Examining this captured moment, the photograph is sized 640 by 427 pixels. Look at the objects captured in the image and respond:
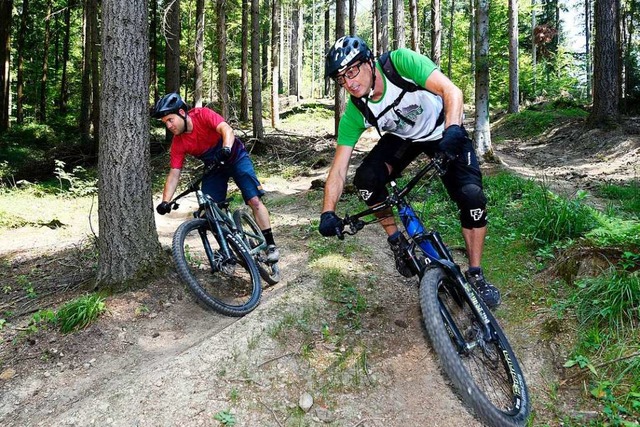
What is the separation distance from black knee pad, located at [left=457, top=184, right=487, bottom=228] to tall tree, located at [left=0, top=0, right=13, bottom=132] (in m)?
25.2

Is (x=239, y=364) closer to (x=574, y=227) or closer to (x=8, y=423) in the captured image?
(x=8, y=423)

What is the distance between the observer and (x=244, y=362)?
11.9 feet

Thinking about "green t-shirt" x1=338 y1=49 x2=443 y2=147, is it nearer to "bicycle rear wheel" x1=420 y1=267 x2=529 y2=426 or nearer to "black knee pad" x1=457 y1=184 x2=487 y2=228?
"black knee pad" x1=457 y1=184 x2=487 y2=228

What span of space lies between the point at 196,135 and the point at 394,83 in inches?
109

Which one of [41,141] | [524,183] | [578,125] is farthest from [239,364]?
[41,141]

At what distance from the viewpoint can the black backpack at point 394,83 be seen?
3635 millimetres

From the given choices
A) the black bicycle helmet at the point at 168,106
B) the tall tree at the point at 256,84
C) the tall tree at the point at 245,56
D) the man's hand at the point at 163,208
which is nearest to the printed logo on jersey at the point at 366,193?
the man's hand at the point at 163,208

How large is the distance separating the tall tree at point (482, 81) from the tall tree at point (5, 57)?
22023 millimetres

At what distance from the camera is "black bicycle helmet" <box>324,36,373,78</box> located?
3.40 m

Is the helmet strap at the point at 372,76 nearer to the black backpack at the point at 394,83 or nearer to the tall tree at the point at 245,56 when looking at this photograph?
the black backpack at the point at 394,83

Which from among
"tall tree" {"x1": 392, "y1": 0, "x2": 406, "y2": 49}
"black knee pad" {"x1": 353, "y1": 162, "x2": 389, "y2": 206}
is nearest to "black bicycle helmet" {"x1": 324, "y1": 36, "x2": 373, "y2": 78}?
"black knee pad" {"x1": 353, "y1": 162, "x2": 389, "y2": 206}

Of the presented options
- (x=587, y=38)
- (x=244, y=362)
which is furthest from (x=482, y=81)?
(x=587, y=38)

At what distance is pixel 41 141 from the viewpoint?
76.4 ft

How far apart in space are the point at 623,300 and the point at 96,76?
18616mm
